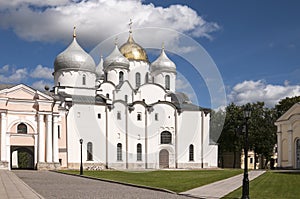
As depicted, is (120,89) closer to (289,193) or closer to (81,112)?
(81,112)

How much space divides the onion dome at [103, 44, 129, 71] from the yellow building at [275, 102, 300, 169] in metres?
23.7

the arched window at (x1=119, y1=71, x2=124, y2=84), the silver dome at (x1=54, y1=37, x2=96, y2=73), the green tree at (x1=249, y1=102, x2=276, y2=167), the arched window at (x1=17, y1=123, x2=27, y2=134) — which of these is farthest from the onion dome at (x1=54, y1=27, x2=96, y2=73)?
the green tree at (x1=249, y1=102, x2=276, y2=167)

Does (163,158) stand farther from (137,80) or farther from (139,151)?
(137,80)

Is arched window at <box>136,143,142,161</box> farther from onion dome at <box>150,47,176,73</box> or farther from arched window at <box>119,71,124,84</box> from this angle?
onion dome at <box>150,47,176,73</box>

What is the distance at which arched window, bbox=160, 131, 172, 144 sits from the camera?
6589cm

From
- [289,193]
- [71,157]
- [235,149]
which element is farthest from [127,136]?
[289,193]

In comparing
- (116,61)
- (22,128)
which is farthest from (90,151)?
(116,61)

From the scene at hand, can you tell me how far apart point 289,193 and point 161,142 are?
4510 centimetres

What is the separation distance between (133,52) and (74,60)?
37.9 ft

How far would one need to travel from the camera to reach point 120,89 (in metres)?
66.0

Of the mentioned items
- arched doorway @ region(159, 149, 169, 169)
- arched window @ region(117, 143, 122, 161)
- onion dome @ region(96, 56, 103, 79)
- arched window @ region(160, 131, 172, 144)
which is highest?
onion dome @ region(96, 56, 103, 79)

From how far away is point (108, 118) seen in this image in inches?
2418

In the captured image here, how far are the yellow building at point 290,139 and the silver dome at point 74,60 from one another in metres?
26.6

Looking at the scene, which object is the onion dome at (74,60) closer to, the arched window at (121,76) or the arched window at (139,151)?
the arched window at (121,76)
